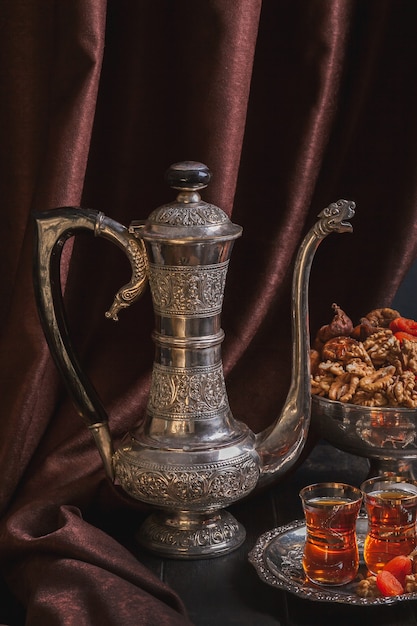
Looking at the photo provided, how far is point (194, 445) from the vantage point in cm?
124

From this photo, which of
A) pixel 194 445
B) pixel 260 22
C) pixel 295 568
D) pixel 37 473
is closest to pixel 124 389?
pixel 37 473

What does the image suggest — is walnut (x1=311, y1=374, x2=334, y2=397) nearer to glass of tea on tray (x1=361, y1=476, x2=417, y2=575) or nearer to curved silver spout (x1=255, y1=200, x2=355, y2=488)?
curved silver spout (x1=255, y1=200, x2=355, y2=488)

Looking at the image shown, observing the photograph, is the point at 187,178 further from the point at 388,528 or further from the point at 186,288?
the point at 388,528

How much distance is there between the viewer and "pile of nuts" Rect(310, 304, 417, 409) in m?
1.33

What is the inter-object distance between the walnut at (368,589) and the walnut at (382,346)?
31cm

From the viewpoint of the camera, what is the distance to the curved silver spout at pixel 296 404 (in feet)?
4.19

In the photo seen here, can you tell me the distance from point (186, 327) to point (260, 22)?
1.62 ft

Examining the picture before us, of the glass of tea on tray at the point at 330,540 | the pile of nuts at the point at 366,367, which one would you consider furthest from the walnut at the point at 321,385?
the glass of tea on tray at the point at 330,540

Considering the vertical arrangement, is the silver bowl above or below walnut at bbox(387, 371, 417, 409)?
below

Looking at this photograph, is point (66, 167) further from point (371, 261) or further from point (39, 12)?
point (371, 261)

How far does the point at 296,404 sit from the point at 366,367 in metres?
0.11

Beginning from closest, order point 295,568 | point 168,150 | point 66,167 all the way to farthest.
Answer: point 295,568, point 66,167, point 168,150

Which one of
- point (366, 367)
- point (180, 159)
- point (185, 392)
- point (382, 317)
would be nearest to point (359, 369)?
point (366, 367)

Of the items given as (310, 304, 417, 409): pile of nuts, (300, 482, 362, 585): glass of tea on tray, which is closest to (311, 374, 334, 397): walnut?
(310, 304, 417, 409): pile of nuts
